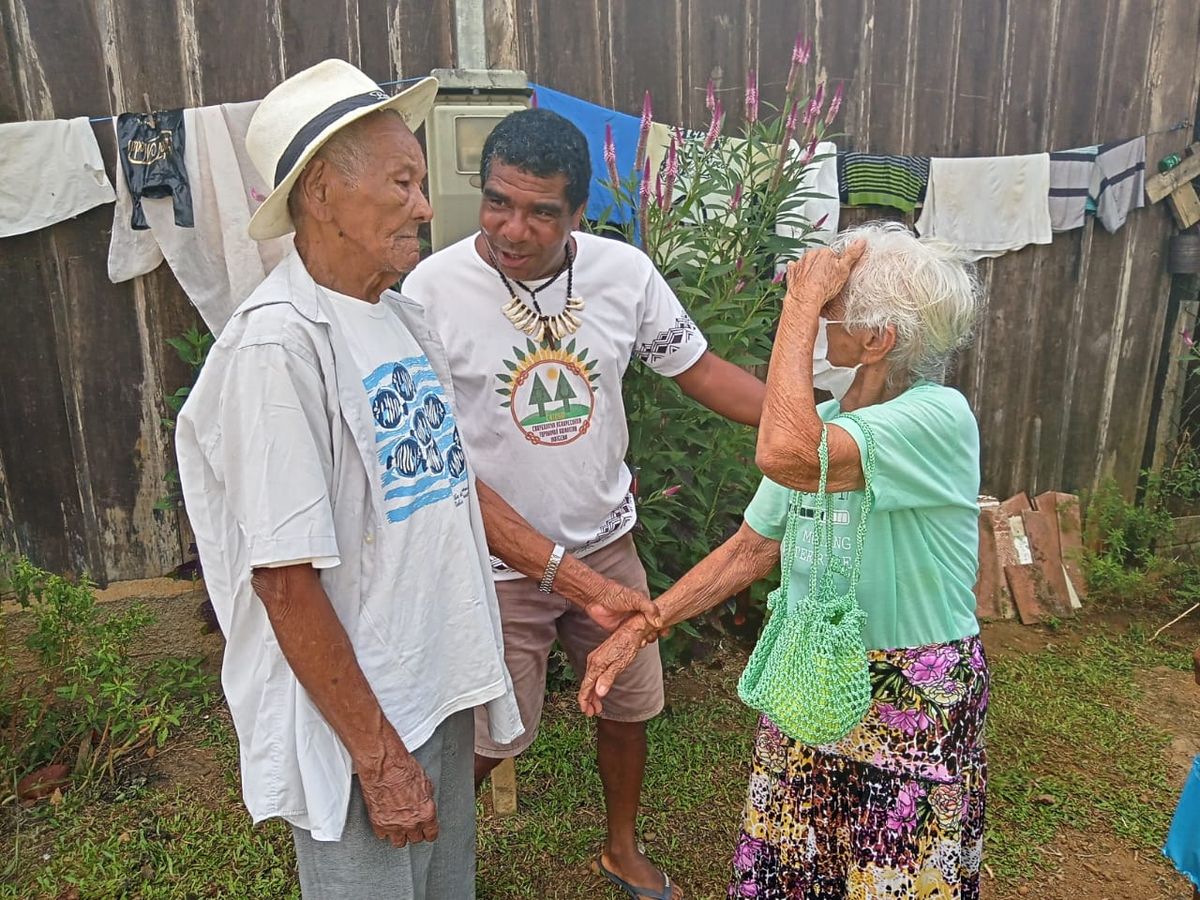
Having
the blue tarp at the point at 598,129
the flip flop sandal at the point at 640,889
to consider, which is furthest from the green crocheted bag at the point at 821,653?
Answer: the blue tarp at the point at 598,129

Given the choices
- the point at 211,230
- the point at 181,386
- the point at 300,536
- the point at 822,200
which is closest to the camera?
the point at 300,536

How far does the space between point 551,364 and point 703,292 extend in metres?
0.90

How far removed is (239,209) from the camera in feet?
10.6

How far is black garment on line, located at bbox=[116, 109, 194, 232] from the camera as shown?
10.3 ft

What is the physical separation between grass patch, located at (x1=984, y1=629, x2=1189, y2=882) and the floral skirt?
4.10 feet

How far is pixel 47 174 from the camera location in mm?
3148

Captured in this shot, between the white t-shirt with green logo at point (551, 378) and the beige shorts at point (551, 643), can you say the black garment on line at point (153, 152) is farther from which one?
the beige shorts at point (551, 643)

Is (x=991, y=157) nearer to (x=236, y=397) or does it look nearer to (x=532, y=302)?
(x=532, y=302)

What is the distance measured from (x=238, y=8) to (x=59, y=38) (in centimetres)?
61

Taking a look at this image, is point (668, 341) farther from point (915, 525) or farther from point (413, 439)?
point (413, 439)

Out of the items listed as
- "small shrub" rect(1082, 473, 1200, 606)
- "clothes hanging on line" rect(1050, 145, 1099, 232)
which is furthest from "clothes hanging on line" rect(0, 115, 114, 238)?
"small shrub" rect(1082, 473, 1200, 606)

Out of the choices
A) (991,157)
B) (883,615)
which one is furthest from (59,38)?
(991,157)

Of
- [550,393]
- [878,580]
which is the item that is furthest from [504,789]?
[878,580]

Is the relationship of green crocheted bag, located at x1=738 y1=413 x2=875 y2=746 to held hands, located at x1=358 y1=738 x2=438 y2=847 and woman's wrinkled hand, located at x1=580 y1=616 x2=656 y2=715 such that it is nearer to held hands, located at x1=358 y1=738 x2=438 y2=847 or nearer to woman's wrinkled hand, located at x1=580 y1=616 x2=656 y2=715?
woman's wrinkled hand, located at x1=580 y1=616 x2=656 y2=715
